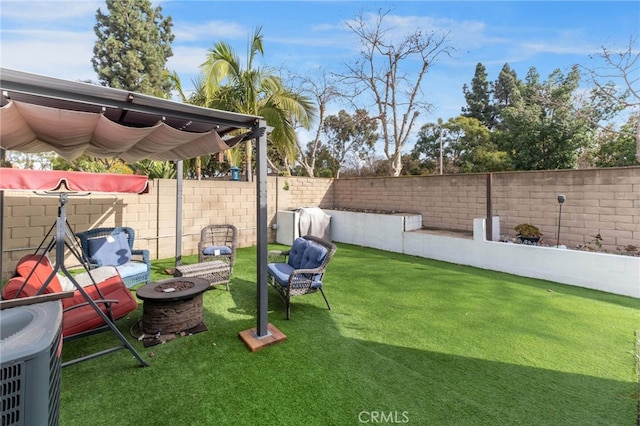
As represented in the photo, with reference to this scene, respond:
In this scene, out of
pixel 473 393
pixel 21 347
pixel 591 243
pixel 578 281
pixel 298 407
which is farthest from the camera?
pixel 591 243

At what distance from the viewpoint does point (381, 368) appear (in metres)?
3.05

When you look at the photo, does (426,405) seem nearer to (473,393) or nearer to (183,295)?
(473,393)

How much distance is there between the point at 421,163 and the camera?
25.3m

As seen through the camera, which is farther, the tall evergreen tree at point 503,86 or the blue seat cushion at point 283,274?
the tall evergreen tree at point 503,86

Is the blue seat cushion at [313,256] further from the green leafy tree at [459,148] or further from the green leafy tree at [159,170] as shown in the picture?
the green leafy tree at [459,148]

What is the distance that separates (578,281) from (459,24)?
41.9 feet

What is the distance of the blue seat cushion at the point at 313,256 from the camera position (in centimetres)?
463

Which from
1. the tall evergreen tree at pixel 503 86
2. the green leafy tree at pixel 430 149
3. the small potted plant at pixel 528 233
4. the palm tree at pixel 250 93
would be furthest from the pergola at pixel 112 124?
the tall evergreen tree at pixel 503 86

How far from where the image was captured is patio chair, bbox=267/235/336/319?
14.0 ft

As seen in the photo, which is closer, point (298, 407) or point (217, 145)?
point (298, 407)

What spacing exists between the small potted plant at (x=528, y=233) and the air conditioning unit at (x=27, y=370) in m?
8.65

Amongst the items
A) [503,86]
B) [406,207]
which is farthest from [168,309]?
[503,86]

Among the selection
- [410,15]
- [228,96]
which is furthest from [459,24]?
[228,96]

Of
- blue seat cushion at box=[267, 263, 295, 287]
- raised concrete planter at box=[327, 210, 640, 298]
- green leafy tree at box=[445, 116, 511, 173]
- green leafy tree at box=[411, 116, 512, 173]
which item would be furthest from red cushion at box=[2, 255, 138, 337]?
green leafy tree at box=[411, 116, 512, 173]
